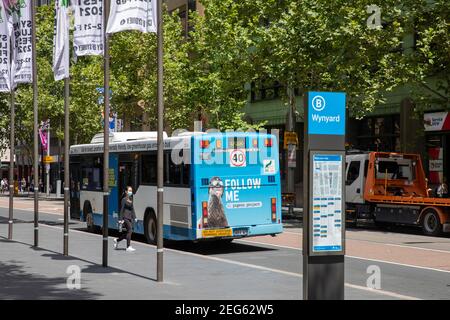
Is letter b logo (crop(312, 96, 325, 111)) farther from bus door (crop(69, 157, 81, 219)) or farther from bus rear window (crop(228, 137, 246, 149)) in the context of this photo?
bus door (crop(69, 157, 81, 219))

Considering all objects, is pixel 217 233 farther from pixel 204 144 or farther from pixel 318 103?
pixel 318 103

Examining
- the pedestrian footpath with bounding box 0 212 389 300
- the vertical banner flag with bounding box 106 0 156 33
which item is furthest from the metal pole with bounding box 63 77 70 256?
the vertical banner flag with bounding box 106 0 156 33

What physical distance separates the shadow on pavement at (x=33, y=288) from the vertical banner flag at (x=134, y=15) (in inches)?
194

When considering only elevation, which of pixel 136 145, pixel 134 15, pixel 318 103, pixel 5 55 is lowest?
pixel 318 103

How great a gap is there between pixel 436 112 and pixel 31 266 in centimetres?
2495

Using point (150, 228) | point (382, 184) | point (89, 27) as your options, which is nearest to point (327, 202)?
point (89, 27)

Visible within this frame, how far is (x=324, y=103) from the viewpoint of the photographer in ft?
28.8

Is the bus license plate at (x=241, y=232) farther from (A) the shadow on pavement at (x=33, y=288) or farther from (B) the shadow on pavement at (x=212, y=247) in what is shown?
(A) the shadow on pavement at (x=33, y=288)

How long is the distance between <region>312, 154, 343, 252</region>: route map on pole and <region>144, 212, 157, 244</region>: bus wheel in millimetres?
12952

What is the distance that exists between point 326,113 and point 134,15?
610 cm

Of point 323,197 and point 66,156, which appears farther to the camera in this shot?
point 66,156

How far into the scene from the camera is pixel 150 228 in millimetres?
21703

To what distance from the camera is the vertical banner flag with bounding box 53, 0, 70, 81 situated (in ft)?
60.2
